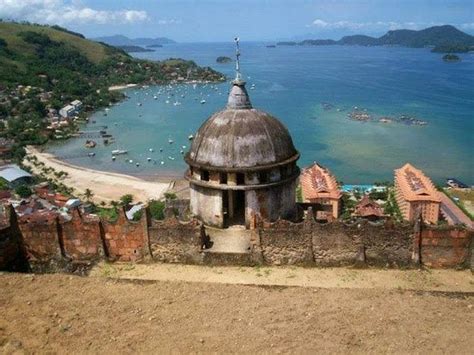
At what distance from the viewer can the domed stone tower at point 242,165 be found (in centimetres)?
1933

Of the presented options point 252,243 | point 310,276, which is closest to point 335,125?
point 252,243

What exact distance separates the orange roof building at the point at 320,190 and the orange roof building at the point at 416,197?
215 inches

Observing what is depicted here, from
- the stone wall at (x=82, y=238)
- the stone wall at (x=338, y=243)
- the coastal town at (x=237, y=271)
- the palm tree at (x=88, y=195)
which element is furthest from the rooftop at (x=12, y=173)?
the stone wall at (x=338, y=243)

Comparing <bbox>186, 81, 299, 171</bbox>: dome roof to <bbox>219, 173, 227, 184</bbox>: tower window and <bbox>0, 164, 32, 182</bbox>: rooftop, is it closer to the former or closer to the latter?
<bbox>219, 173, 227, 184</bbox>: tower window

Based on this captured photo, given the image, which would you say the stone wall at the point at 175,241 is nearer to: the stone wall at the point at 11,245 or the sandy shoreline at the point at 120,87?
the stone wall at the point at 11,245

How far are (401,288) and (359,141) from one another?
68238mm

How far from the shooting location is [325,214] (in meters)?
21.5

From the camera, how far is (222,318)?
1432 centimetres

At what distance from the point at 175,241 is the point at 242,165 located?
3.86 m

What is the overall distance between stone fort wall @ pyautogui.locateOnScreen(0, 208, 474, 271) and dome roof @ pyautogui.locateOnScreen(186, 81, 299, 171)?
103 inches

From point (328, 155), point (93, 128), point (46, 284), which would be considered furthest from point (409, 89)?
point (46, 284)

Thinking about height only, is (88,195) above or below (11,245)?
below

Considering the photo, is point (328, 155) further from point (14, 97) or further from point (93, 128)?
point (14, 97)

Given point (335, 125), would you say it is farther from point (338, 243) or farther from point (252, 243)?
point (252, 243)
